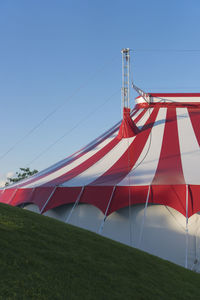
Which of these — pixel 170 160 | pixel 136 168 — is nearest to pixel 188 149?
pixel 170 160

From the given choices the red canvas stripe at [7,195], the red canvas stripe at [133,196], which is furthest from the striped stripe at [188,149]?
the red canvas stripe at [7,195]

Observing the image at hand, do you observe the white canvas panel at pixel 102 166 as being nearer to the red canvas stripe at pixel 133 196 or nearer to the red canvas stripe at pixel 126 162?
the red canvas stripe at pixel 126 162

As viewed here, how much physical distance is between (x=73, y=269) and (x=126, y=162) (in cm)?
433

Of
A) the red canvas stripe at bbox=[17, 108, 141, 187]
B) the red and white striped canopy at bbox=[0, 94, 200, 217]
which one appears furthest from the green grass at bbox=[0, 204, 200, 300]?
the red canvas stripe at bbox=[17, 108, 141, 187]

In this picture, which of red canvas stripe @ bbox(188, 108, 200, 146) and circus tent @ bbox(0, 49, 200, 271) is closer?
circus tent @ bbox(0, 49, 200, 271)

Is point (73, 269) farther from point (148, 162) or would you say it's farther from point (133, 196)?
point (148, 162)

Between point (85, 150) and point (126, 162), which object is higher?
point (85, 150)

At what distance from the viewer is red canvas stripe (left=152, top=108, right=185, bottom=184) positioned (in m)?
5.64

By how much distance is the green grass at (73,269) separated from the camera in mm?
2086

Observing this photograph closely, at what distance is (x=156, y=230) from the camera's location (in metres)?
5.60

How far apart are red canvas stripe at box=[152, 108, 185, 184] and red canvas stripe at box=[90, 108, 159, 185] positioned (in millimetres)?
498

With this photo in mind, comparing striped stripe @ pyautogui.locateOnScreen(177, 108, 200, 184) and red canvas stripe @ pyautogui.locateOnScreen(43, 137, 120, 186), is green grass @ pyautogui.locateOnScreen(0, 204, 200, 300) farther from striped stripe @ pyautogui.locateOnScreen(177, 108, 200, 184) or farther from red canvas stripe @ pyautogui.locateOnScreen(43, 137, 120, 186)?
red canvas stripe @ pyautogui.locateOnScreen(43, 137, 120, 186)

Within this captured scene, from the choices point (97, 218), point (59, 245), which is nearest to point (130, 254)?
point (59, 245)

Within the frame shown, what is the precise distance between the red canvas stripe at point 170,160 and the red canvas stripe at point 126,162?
1.63 feet
